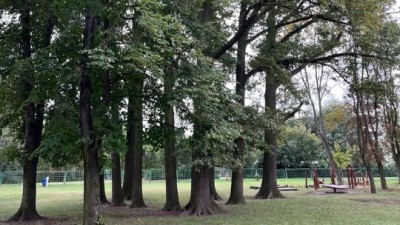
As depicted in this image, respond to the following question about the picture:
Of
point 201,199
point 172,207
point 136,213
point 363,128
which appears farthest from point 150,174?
point 201,199

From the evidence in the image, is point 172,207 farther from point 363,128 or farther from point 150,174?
point 150,174

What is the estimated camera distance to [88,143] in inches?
406

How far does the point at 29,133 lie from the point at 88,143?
184 inches

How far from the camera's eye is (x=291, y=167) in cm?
5316

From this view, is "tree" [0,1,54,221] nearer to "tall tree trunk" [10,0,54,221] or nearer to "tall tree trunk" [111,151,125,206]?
"tall tree trunk" [10,0,54,221]

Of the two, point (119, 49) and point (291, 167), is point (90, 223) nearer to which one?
point (119, 49)

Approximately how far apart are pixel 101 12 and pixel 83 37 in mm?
1432

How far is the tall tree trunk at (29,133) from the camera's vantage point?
13.4m

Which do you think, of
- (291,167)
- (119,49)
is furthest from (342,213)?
(291,167)

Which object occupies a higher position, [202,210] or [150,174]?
[150,174]

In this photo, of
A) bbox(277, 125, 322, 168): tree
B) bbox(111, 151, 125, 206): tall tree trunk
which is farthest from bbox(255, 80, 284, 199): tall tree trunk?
bbox(277, 125, 322, 168): tree

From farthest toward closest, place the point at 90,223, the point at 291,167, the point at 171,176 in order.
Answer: the point at 291,167 → the point at 171,176 → the point at 90,223

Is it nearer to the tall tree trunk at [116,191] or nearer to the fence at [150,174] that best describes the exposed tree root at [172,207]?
the tall tree trunk at [116,191]

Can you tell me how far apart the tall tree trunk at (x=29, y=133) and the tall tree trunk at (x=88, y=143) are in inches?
120
